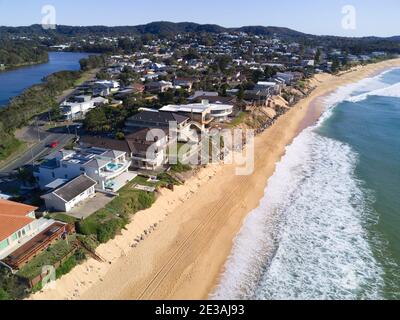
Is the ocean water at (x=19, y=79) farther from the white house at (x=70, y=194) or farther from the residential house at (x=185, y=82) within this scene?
the white house at (x=70, y=194)

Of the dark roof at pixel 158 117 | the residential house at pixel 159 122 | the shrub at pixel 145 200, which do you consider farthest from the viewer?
the dark roof at pixel 158 117

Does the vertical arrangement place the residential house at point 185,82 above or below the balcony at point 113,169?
above

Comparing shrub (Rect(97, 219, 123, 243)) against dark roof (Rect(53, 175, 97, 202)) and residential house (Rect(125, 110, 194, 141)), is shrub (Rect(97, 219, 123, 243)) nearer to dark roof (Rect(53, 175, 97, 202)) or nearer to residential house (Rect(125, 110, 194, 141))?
dark roof (Rect(53, 175, 97, 202))

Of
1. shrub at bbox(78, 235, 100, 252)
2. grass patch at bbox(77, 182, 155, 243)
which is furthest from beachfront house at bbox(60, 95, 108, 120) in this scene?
shrub at bbox(78, 235, 100, 252)

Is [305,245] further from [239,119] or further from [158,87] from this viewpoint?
[158,87]

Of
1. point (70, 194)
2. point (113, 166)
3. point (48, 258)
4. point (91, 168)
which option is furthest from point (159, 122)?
point (48, 258)

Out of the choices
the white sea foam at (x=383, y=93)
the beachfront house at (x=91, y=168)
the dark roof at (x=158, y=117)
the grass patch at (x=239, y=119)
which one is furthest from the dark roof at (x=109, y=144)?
the white sea foam at (x=383, y=93)
